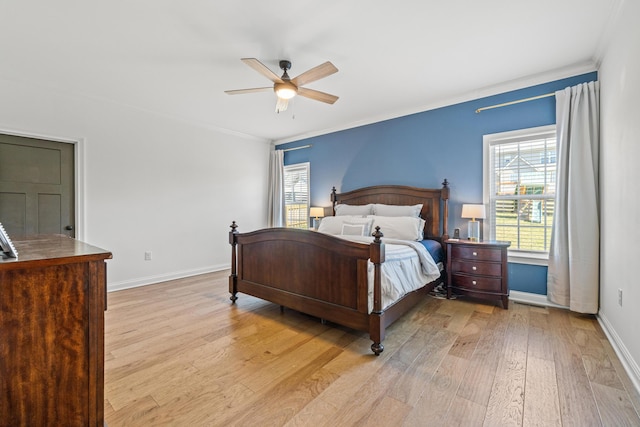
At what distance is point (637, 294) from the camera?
1799 millimetres

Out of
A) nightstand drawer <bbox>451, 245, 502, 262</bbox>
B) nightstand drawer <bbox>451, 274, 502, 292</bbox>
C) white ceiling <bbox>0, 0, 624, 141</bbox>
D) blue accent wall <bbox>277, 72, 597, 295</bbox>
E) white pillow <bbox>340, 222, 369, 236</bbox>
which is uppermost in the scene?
white ceiling <bbox>0, 0, 624, 141</bbox>

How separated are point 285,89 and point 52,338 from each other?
242 cm

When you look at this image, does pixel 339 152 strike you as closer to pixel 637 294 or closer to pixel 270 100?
pixel 270 100

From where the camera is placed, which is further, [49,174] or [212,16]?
[49,174]

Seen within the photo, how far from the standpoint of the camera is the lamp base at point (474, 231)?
3.39 metres

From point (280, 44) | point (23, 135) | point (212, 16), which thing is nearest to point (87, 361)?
point (212, 16)

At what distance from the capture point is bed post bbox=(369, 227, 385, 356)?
→ 85.3 inches

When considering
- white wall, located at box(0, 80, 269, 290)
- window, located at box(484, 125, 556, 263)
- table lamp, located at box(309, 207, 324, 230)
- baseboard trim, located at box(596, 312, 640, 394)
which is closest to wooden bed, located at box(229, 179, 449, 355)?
window, located at box(484, 125, 556, 263)

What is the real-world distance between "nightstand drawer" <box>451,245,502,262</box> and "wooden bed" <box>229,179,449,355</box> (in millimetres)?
360

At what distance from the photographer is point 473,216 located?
3318 mm

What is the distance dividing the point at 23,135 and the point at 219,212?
8.52 ft

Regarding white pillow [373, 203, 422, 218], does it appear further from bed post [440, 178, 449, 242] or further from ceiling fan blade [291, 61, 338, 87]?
ceiling fan blade [291, 61, 338, 87]

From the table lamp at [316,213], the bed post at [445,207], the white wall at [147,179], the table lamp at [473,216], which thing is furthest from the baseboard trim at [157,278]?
the table lamp at [473,216]

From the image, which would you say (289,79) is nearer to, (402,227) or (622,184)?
(402,227)
